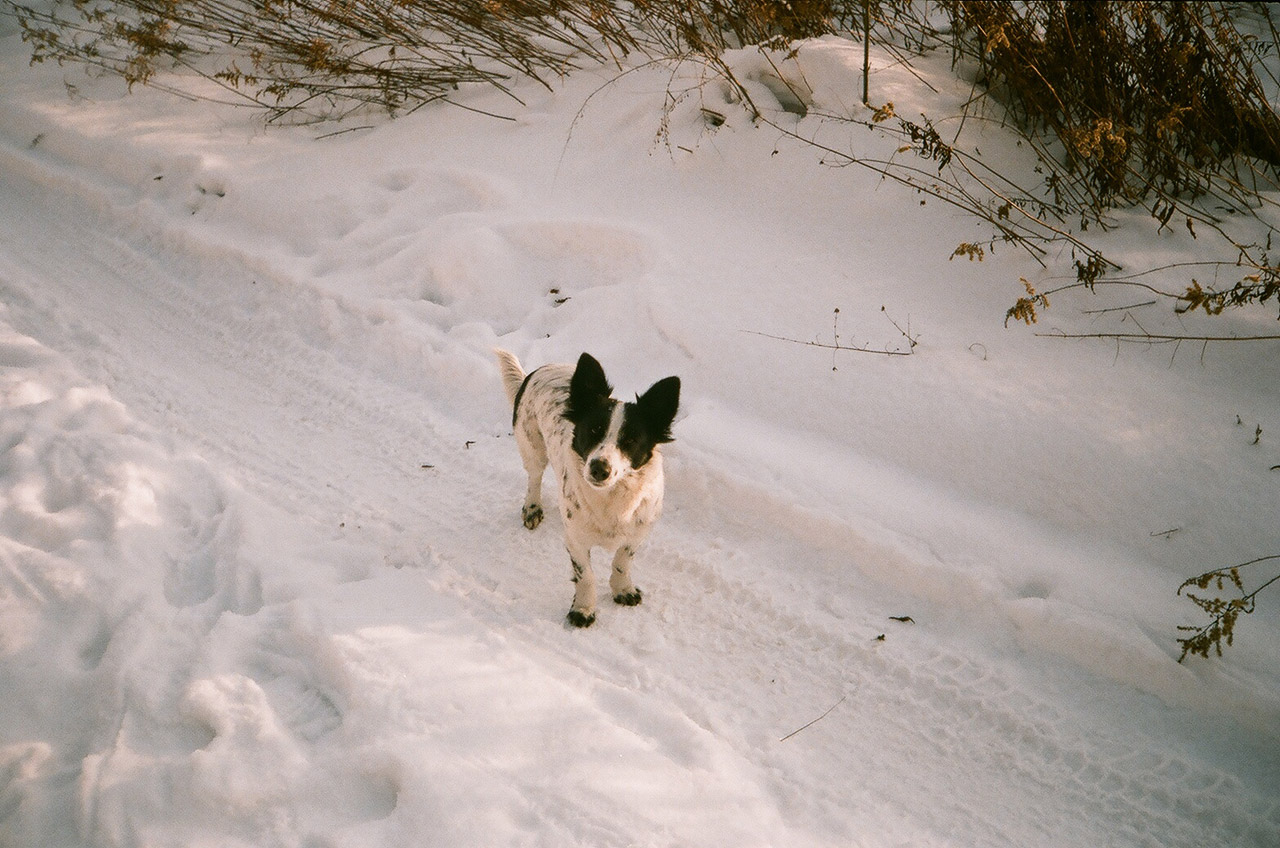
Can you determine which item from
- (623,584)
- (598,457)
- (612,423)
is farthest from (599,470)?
(623,584)

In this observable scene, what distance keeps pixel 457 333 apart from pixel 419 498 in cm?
151

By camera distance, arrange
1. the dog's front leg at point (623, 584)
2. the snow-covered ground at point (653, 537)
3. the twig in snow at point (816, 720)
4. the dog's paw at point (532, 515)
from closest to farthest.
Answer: the snow-covered ground at point (653, 537), the twig in snow at point (816, 720), the dog's front leg at point (623, 584), the dog's paw at point (532, 515)

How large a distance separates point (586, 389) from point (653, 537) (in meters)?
1.09

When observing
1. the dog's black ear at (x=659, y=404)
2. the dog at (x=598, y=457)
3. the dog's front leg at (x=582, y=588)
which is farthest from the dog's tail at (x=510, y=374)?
the dog's black ear at (x=659, y=404)

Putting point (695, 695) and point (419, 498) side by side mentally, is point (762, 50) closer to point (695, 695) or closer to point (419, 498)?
point (419, 498)

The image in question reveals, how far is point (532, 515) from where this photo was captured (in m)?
3.92

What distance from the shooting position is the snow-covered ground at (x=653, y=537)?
2645 millimetres

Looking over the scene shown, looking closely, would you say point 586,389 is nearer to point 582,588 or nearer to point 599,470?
point 599,470

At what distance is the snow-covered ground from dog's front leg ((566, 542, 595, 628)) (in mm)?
93

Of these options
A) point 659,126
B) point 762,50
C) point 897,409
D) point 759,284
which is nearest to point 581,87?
point 659,126

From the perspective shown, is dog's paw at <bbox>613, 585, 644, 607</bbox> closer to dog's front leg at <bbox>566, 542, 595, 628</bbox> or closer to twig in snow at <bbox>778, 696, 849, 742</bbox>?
dog's front leg at <bbox>566, 542, 595, 628</bbox>

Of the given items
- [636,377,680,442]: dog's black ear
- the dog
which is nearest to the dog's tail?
the dog

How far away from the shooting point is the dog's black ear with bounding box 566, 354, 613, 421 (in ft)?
9.93

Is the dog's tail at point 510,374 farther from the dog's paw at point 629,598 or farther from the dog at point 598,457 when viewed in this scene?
the dog's paw at point 629,598
